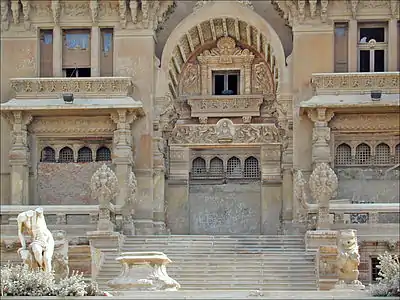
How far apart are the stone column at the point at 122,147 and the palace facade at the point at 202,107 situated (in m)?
0.04

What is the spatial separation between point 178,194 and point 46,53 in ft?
20.1

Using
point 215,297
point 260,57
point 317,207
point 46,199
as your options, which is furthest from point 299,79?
point 215,297

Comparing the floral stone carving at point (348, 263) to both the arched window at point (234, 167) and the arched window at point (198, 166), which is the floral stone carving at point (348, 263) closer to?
the arched window at point (234, 167)

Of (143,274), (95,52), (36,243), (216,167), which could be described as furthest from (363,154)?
(36,243)

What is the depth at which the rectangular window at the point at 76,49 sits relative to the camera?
134 ft

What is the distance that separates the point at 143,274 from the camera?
28.5 m

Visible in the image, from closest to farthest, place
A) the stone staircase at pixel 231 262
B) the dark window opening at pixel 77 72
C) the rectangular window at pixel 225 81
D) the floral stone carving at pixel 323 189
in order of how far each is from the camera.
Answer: the stone staircase at pixel 231 262 < the floral stone carving at pixel 323 189 < the dark window opening at pixel 77 72 < the rectangular window at pixel 225 81

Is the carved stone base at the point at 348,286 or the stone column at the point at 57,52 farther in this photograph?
the stone column at the point at 57,52

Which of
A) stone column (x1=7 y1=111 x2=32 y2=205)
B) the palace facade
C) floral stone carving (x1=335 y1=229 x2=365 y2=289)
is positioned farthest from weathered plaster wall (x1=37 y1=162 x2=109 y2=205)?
floral stone carving (x1=335 y1=229 x2=365 y2=289)

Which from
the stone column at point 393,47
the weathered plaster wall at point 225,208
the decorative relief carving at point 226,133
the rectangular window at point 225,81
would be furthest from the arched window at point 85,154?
the stone column at point 393,47

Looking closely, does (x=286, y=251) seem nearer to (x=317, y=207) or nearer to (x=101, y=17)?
(x=317, y=207)

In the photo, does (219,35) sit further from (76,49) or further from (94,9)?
(76,49)

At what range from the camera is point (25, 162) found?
130ft

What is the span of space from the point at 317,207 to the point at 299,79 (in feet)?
17.0
